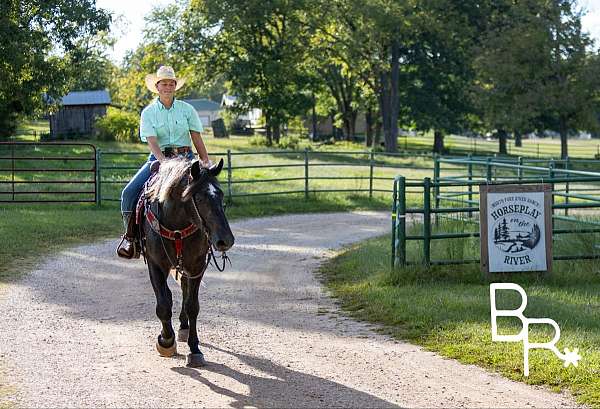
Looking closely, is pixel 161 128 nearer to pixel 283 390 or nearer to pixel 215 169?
pixel 215 169

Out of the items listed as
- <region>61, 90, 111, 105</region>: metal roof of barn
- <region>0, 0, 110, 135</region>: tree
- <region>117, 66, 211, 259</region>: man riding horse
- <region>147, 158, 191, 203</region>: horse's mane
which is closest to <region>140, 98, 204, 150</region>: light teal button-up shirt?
<region>117, 66, 211, 259</region>: man riding horse

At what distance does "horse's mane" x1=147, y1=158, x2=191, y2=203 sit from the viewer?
7.75 meters

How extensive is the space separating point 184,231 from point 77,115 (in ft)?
188

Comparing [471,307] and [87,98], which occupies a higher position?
[87,98]

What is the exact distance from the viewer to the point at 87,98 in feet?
216

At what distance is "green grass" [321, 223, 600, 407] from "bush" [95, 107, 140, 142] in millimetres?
43980

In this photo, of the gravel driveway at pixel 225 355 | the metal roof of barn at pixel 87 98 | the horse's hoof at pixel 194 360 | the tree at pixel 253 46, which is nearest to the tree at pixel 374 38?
the tree at pixel 253 46

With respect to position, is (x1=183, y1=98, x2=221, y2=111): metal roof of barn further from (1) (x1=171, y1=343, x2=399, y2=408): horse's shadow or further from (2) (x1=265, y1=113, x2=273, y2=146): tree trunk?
(1) (x1=171, y1=343, x2=399, y2=408): horse's shadow

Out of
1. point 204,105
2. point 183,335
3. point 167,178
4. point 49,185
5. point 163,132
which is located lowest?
point 183,335

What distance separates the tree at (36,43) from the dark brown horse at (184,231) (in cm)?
2275

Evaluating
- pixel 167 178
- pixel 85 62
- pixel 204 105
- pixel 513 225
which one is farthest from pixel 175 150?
pixel 204 105

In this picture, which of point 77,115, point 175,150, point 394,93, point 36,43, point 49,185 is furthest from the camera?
point 77,115

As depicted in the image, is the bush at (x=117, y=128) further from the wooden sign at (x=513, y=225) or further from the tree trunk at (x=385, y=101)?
the wooden sign at (x=513, y=225)

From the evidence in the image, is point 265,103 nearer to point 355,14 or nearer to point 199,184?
point 355,14
